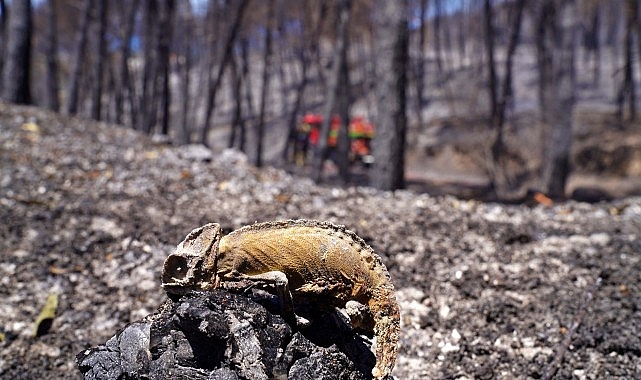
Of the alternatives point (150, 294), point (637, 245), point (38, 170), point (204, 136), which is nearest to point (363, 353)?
point (150, 294)

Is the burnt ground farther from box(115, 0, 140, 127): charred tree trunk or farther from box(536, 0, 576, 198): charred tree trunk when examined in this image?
box(115, 0, 140, 127): charred tree trunk

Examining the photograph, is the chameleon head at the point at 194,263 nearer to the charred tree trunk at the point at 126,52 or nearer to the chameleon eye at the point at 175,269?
the chameleon eye at the point at 175,269

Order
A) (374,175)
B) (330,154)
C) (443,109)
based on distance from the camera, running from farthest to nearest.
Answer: (443,109) < (330,154) < (374,175)

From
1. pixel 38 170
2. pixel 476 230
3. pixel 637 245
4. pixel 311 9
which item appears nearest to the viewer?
pixel 637 245

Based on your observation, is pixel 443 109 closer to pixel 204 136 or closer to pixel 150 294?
pixel 204 136

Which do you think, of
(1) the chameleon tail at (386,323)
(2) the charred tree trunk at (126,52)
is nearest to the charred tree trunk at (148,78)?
(2) the charred tree trunk at (126,52)
